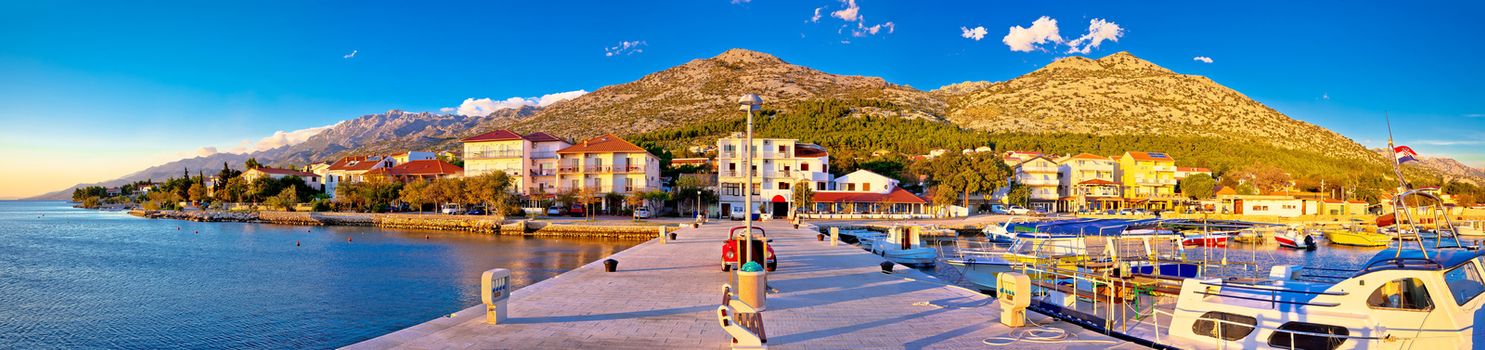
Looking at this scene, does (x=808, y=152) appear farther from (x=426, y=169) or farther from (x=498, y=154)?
(x=426, y=169)

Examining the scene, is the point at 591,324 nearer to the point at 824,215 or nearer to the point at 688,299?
the point at 688,299

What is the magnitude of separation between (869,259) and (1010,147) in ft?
281

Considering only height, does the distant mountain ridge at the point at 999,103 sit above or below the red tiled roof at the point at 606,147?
above

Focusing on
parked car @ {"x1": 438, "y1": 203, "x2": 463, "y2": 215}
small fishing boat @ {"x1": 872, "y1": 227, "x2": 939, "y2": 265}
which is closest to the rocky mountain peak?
parked car @ {"x1": 438, "y1": 203, "x2": 463, "y2": 215}

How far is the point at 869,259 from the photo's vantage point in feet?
67.8

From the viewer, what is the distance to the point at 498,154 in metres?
66.0

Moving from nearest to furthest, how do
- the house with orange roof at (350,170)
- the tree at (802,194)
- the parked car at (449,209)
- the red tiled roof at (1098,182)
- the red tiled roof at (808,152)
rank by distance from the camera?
the tree at (802,194) → the red tiled roof at (808,152) → the parked car at (449,209) → the red tiled roof at (1098,182) → the house with orange roof at (350,170)

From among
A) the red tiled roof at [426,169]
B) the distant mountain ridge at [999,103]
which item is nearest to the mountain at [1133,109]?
the distant mountain ridge at [999,103]

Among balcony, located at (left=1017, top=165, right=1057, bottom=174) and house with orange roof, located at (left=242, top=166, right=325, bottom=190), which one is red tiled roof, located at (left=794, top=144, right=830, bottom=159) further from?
house with orange roof, located at (left=242, top=166, right=325, bottom=190)

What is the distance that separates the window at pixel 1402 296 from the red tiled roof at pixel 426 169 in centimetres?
7508

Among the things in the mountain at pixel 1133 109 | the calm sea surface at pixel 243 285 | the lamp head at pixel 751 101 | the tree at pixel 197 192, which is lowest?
the calm sea surface at pixel 243 285

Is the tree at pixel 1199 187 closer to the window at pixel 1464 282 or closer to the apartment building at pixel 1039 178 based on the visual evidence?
the apartment building at pixel 1039 178

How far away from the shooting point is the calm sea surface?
53.1 ft

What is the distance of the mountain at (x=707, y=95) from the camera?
5138 inches
